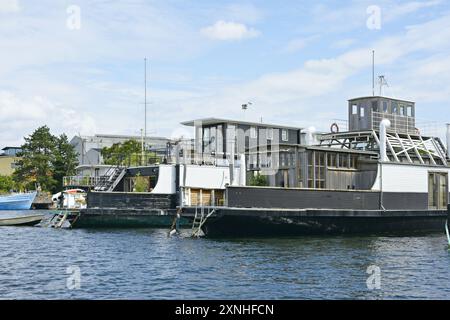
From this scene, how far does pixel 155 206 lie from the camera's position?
127ft

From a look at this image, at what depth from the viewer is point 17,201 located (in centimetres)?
7194

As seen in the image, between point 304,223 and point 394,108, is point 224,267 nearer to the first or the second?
point 304,223

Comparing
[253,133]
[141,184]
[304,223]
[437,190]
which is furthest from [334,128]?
[253,133]

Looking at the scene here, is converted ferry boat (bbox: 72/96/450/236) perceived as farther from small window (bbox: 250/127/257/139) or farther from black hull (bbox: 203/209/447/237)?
small window (bbox: 250/127/257/139)

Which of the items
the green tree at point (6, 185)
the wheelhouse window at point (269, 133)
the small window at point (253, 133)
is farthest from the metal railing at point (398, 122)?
the green tree at point (6, 185)

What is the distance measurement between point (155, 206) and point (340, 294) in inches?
924

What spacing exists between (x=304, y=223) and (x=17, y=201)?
5032 centimetres

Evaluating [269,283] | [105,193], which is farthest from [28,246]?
[269,283]

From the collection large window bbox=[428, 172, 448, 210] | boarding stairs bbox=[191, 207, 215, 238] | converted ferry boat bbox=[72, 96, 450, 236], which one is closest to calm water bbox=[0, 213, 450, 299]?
boarding stairs bbox=[191, 207, 215, 238]

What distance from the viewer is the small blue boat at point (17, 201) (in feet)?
235

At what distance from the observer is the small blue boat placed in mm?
71750

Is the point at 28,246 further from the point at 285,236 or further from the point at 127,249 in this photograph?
the point at 285,236

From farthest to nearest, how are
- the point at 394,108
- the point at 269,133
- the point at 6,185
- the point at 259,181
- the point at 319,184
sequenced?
the point at 6,185, the point at 269,133, the point at 394,108, the point at 259,181, the point at 319,184

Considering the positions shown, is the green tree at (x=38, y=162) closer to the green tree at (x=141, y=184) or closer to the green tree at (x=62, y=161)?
the green tree at (x=62, y=161)
